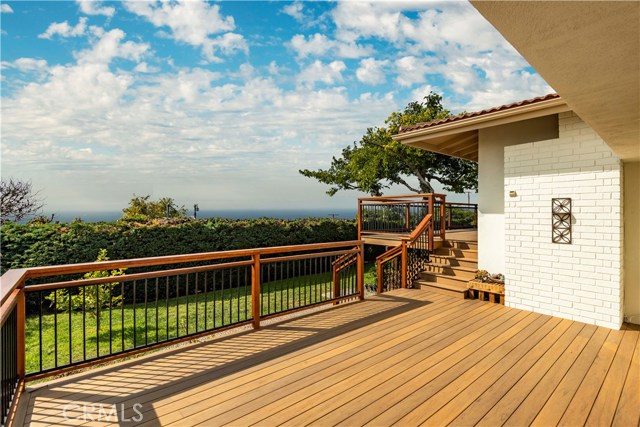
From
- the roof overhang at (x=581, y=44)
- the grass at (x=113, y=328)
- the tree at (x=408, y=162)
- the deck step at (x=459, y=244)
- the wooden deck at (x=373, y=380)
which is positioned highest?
the tree at (x=408, y=162)

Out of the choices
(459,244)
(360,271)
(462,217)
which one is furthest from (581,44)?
(462,217)

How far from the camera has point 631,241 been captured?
4332 mm

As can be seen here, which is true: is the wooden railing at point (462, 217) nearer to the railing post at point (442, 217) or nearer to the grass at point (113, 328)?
the railing post at point (442, 217)

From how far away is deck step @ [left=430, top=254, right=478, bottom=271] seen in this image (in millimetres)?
6344

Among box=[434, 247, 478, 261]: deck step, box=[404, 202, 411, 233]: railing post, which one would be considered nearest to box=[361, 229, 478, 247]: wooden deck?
box=[404, 202, 411, 233]: railing post

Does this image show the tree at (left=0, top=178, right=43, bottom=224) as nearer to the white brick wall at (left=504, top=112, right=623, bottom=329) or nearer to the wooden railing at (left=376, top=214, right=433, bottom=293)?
the wooden railing at (left=376, top=214, right=433, bottom=293)

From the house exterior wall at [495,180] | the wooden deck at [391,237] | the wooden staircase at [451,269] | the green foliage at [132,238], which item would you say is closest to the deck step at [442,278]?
the wooden staircase at [451,269]

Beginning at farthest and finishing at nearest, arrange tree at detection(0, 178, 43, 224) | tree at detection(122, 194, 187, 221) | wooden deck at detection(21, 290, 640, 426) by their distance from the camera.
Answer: tree at detection(122, 194, 187, 221)
tree at detection(0, 178, 43, 224)
wooden deck at detection(21, 290, 640, 426)

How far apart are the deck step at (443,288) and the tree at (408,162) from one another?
10774mm

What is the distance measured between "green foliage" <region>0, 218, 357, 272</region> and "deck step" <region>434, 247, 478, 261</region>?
5.59 meters

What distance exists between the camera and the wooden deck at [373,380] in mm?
2221

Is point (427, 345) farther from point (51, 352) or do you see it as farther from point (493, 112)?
point (51, 352)

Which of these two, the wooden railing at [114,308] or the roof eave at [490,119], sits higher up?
the roof eave at [490,119]

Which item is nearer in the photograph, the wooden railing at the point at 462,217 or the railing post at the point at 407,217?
the railing post at the point at 407,217
